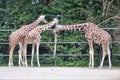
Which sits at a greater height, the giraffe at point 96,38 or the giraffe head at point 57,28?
the giraffe head at point 57,28

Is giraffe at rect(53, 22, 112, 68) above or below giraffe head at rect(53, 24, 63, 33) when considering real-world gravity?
below

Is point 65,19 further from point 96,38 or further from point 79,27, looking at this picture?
point 96,38

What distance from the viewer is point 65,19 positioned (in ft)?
55.3

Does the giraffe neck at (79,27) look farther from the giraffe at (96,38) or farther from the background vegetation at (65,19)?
the background vegetation at (65,19)

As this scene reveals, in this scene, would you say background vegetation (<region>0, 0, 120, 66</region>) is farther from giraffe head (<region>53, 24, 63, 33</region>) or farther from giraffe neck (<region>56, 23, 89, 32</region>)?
giraffe neck (<region>56, 23, 89, 32</region>)

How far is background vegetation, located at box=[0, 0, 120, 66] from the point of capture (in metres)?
15.2

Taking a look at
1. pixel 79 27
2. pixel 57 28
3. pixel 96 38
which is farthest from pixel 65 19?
pixel 96 38

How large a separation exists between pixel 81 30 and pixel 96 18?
5.34ft

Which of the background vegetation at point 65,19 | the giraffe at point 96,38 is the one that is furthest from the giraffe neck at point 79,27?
the background vegetation at point 65,19

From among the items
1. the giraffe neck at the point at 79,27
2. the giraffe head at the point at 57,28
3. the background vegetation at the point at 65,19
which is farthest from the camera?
the background vegetation at the point at 65,19

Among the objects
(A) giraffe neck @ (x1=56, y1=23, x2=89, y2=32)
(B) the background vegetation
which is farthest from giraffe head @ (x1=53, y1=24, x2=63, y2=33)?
(B) the background vegetation

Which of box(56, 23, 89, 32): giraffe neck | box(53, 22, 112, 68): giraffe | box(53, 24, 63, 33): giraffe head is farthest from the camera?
box(53, 24, 63, 33): giraffe head

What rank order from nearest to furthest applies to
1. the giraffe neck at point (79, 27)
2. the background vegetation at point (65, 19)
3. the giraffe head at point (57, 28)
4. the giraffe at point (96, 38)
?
the giraffe at point (96, 38) → the giraffe neck at point (79, 27) → the giraffe head at point (57, 28) → the background vegetation at point (65, 19)

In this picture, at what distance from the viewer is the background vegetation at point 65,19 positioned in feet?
49.8
